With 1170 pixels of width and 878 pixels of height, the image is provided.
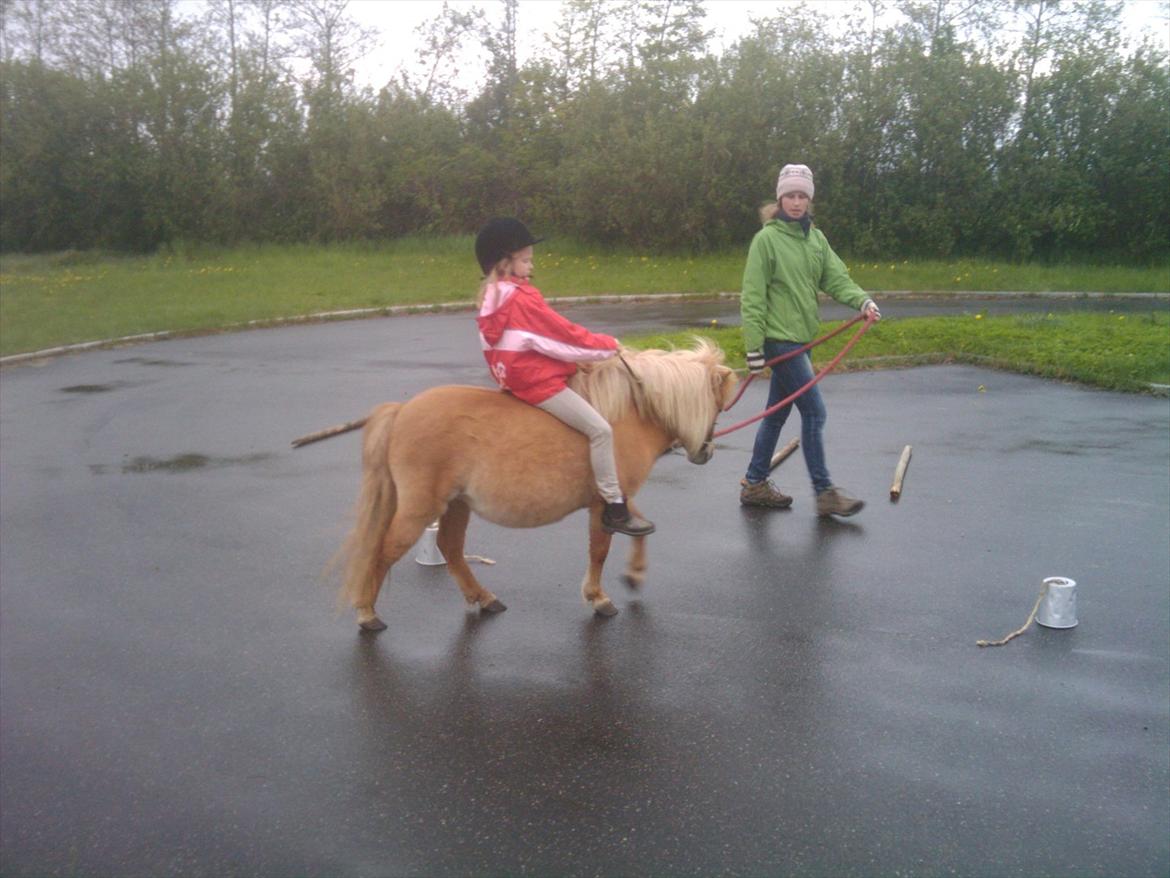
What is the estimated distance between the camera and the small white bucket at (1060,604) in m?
5.20

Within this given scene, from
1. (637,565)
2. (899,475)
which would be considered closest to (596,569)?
(637,565)

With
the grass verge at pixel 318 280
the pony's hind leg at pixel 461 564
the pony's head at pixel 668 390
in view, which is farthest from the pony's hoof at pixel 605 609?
the grass verge at pixel 318 280

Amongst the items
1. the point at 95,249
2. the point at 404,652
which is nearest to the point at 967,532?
the point at 404,652

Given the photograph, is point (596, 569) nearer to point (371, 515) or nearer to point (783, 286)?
point (371, 515)

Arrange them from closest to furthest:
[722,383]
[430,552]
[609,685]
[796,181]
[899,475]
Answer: [609,685]
[722,383]
[430,552]
[796,181]
[899,475]

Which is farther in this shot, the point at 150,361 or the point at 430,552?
the point at 150,361

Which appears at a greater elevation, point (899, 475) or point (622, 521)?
point (622, 521)

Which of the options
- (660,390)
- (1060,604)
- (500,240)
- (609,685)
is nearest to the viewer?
(609,685)

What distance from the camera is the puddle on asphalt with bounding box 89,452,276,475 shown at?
868 centimetres

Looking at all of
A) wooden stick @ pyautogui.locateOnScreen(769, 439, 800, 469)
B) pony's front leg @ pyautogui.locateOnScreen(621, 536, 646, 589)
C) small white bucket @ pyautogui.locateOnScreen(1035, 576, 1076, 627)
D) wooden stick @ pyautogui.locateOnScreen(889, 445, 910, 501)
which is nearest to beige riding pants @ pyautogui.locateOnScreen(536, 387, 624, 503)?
pony's front leg @ pyautogui.locateOnScreen(621, 536, 646, 589)

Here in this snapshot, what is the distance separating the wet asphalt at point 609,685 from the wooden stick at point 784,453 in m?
0.14

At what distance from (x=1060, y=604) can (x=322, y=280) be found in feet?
68.6

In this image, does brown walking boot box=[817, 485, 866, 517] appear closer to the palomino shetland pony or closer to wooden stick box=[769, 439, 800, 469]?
wooden stick box=[769, 439, 800, 469]

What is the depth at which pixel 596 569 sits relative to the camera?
18.2 ft
